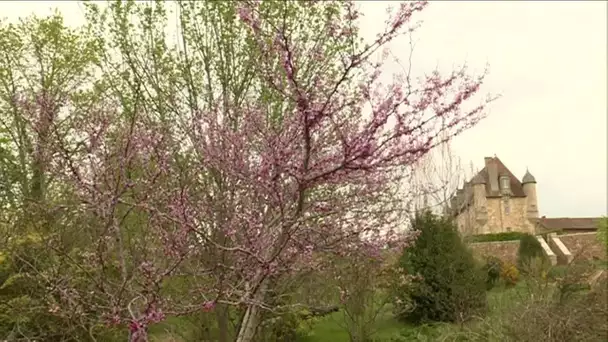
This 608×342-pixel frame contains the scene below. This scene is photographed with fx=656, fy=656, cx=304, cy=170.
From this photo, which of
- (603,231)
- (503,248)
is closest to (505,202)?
(503,248)

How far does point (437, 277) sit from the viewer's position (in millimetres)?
13102

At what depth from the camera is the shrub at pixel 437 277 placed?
12.8m

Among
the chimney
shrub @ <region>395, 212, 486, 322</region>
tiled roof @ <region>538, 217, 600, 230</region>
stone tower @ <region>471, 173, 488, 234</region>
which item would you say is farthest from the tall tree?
tiled roof @ <region>538, 217, 600, 230</region>

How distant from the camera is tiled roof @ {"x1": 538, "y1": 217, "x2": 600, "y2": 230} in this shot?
44.2 m

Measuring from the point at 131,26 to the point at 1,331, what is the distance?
4632 mm

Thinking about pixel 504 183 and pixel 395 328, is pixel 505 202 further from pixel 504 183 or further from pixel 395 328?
pixel 395 328

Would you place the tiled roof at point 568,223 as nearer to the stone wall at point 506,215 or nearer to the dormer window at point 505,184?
the stone wall at point 506,215

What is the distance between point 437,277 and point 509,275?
573 centimetres

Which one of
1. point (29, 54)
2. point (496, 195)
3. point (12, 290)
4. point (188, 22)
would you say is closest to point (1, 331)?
point (12, 290)

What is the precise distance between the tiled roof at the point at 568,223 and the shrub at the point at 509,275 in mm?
26299

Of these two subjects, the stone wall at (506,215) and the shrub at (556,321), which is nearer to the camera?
the shrub at (556,321)

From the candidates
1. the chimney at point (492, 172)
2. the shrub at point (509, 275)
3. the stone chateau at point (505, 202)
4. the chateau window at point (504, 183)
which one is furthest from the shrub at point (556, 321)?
the chateau window at point (504, 183)

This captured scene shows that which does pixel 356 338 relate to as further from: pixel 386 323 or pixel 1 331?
pixel 1 331

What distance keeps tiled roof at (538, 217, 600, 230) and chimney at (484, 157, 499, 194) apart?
143 inches
